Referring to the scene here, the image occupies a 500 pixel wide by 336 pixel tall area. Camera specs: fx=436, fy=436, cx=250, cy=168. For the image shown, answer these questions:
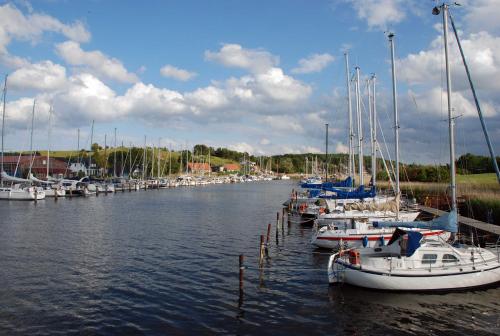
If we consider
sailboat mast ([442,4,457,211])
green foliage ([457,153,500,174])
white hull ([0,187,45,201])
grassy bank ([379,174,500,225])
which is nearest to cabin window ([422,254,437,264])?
sailboat mast ([442,4,457,211])

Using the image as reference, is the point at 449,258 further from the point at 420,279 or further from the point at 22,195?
the point at 22,195

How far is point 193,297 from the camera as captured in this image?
22078mm

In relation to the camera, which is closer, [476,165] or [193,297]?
[193,297]

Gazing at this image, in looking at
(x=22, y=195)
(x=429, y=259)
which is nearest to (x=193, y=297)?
(x=429, y=259)

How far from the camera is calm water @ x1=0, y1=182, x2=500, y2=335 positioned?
1856 centimetres

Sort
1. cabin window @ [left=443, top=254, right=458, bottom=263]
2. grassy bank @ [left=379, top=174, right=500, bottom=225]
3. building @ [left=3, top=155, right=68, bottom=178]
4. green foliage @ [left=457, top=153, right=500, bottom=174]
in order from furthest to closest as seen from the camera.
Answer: building @ [left=3, top=155, right=68, bottom=178], green foliage @ [left=457, top=153, right=500, bottom=174], grassy bank @ [left=379, top=174, right=500, bottom=225], cabin window @ [left=443, top=254, right=458, bottom=263]

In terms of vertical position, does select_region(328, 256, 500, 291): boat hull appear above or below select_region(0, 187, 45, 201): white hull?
below

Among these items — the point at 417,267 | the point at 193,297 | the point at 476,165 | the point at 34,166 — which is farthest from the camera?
the point at 34,166

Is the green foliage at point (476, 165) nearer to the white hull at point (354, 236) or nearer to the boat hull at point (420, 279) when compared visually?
the white hull at point (354, 236)

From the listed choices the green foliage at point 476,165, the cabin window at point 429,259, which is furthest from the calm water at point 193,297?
the green foliage at point 476,165

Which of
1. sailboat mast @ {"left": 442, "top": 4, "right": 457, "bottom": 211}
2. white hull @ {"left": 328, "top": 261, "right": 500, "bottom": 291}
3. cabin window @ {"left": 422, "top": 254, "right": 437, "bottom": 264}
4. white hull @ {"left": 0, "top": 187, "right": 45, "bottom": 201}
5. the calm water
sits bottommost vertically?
the calm water

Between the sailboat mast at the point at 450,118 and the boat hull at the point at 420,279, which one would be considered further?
the sailboat mast at the point at 450,118

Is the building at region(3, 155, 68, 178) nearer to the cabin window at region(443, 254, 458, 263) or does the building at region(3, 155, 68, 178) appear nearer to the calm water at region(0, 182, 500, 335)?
the calm water at region(0, 182, 500, 335)

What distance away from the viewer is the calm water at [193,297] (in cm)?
1856
